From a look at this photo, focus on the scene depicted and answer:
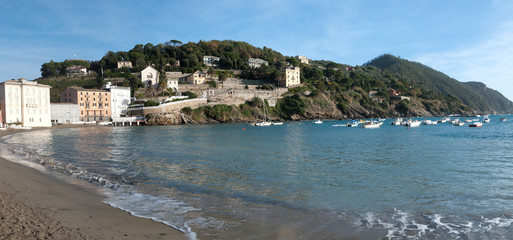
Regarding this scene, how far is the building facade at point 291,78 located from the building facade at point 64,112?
5775cm

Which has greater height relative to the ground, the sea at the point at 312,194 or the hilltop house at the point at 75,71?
the hilltop house at the point at 75,71

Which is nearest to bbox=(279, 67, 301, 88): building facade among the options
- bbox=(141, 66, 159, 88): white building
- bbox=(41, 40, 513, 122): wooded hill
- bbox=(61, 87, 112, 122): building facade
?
bbox=(41, 40, 513, 122): wooded hill

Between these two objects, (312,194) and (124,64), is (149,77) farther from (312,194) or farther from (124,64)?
(312,194)

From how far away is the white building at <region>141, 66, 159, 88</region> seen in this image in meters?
78.2

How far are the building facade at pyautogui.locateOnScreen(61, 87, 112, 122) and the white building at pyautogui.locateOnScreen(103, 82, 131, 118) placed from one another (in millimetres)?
821

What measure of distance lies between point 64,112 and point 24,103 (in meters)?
13.5

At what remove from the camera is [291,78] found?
99750 mm

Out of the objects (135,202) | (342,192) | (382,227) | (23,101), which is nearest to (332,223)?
(382,227)

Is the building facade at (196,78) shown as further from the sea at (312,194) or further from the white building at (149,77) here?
the sea at (312,194)

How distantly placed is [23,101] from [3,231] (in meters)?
54.2

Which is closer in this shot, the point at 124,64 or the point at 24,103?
the point at 24,103

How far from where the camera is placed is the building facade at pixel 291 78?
318 ft

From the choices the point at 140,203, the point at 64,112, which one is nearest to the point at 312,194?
the point at 140,203

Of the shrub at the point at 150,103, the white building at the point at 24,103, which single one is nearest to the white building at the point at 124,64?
the shrub at the point at 150,103
